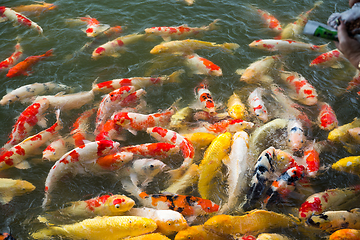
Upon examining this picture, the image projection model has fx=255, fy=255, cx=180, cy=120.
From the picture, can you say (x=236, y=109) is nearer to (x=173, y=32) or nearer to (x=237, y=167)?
(x=237, y=167)

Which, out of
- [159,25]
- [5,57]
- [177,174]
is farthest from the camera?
[159,25]

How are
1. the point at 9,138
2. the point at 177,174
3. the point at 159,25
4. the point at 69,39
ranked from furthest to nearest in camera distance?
the point at 159,25 < the point at 69,39 < the point at 9,138 < the point at 177,174

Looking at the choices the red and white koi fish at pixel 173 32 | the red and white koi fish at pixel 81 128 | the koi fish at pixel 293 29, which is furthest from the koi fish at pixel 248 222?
the koi fish at pixel 293 29

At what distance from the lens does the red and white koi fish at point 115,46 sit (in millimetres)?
6125

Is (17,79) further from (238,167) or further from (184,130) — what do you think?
(238,167)

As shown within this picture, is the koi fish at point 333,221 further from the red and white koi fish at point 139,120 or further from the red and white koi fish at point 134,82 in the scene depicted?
the red and white koi fish at point 134,82

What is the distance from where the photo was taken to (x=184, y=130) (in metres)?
4.55

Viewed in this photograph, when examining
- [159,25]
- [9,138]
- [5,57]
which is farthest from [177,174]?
[5,57]

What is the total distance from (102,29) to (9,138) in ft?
12.7

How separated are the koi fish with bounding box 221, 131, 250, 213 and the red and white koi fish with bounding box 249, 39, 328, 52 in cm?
311

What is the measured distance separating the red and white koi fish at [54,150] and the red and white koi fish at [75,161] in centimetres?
40

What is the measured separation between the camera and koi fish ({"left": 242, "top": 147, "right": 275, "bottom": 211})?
3.51 meters

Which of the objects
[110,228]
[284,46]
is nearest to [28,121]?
[110,228]

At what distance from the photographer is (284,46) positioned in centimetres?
623
